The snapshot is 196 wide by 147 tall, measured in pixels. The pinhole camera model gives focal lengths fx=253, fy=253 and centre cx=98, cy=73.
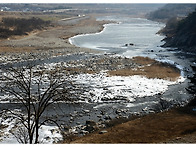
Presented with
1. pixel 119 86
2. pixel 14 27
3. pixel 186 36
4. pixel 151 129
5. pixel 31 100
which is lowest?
pixel 119 86

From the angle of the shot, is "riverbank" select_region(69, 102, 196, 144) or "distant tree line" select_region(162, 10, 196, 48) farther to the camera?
"distant tree line" select_region(162, 10, 196, 48)

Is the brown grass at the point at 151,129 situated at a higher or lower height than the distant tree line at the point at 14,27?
lower

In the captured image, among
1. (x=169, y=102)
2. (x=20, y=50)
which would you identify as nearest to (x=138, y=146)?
(x=169, y=102)

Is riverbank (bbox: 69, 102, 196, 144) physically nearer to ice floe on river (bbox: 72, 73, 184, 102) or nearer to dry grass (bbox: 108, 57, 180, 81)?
ice floe on river (bbox: 72, 73, 184, 102)

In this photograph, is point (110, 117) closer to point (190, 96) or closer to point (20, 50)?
point (190, 96)

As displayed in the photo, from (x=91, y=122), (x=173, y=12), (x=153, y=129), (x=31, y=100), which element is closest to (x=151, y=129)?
(x=153, y=129)

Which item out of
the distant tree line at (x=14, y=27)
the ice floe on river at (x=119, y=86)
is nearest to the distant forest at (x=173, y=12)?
the distant tree line at (x=14, y=27)

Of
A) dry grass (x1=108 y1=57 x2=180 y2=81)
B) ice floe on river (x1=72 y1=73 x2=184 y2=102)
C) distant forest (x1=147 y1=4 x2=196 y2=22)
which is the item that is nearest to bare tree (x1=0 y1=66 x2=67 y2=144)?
ice floe on river (x1=72 y1=73 x2=184 y2=102)

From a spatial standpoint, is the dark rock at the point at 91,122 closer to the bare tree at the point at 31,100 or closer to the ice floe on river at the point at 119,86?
the bare tree at the point at 31,100

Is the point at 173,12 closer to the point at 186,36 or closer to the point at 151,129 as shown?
the point at 186,36

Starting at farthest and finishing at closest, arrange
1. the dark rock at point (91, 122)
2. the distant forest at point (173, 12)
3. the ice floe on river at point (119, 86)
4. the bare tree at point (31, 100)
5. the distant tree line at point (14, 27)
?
1. the distant forest at point (173, 12)
2. the distant tree line at point (14, 27)
3. the ice floe on river at point (119, 86)
4. the dark rock at point (91, 122)
5. the bare tree at point (31, 100)

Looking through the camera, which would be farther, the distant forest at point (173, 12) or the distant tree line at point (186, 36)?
the distant forest at point (173, 12)

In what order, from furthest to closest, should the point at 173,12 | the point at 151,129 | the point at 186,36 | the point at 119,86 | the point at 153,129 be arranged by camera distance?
the point at 173,12, the point at 186,36, the point at 119,86, the point at 151,129, the point at 153,129
